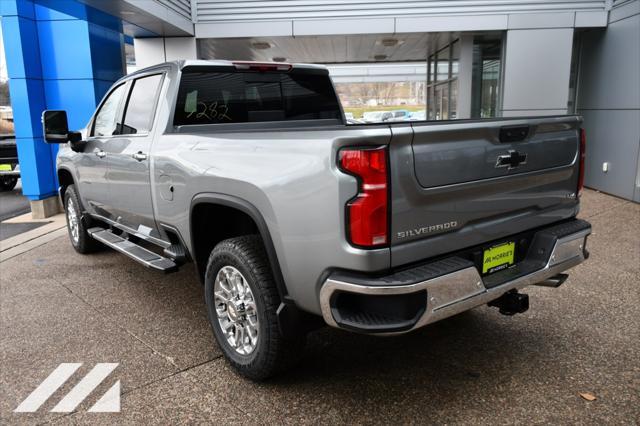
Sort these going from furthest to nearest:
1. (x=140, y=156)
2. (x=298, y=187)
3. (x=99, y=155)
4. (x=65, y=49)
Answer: (x=65, y=49), (x=99, y=155), (x=140, y=156), (x=298, y=187)

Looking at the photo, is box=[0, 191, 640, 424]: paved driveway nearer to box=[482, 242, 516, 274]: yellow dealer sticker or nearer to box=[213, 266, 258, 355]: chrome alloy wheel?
box=[213, 266, 258, 355]: chrome alloy wheel

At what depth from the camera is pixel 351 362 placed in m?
3.36

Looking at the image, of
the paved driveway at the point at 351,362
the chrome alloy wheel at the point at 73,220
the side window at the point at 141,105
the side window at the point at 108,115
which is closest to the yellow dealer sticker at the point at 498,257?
the paved driveway at the point at 351,362

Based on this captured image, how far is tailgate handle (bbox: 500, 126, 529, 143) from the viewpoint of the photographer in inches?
108

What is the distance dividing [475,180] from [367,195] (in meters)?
0.68

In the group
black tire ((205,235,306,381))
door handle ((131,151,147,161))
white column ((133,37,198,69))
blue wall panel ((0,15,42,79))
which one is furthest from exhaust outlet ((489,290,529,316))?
white column ((133,37,198,69))

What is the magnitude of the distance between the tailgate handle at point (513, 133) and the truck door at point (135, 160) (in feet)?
8.16

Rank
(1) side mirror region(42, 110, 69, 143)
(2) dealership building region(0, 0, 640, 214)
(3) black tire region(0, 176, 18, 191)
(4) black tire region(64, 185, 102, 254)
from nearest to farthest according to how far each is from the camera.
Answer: (1) side mirror region(42, 110, 69, 143)
(4) black tire region(64, 185, 102, 254)
(2) dealership building region(0, 0, 640, 214)
(3) black tire region(0, 176, 18, 191)

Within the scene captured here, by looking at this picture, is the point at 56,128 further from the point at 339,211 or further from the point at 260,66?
the point at 339,211

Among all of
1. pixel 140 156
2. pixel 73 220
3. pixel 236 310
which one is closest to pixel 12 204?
pixel 73 220

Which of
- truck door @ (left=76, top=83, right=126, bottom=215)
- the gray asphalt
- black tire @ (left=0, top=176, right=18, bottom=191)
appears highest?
truck door @ (left=76, top=83, right=126, bottom=215)

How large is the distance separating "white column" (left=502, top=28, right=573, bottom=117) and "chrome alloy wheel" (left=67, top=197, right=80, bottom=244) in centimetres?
847

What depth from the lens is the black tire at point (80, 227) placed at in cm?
581

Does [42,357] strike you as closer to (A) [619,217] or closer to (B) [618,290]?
(B) [618,290]
